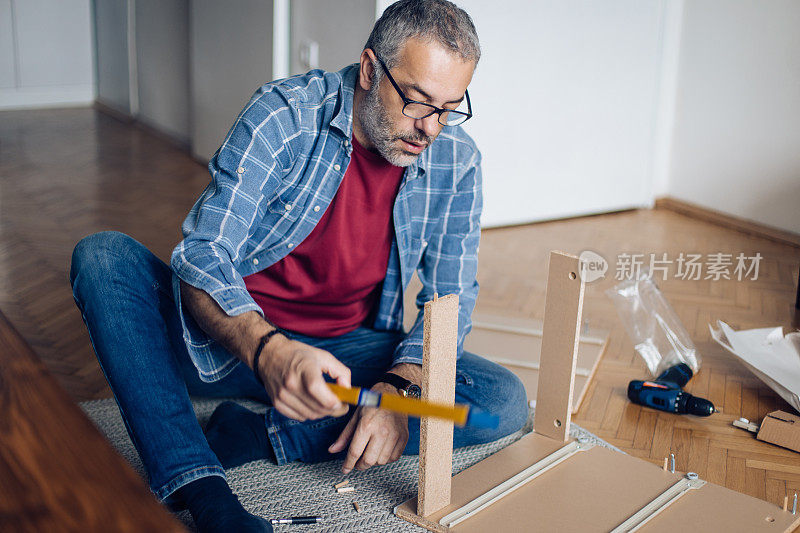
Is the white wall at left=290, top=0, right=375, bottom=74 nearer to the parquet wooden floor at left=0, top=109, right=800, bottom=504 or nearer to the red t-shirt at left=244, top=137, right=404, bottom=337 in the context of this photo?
the parquet wooden floor at left=0, top=109, right=800, bottom=504

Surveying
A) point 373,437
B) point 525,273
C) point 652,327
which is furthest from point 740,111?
point 373,437

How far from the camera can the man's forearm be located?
1181 millimetres

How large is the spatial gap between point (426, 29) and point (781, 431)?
1126 millimetres

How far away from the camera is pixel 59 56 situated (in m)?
A: 5.33

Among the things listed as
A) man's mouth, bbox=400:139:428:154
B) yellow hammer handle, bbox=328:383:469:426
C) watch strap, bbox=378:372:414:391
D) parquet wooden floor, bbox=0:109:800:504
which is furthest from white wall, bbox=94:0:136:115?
yellow hammer handle, bbox=328:383:469:426

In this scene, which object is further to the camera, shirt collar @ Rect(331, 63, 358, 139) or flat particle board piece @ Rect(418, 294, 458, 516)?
shirt collar @ Rect(331, 63, 358, 139)

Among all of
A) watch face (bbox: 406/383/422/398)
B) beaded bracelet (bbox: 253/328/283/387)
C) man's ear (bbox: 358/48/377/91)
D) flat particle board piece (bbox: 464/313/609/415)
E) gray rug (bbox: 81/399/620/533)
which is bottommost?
gray rug (bbox: 81/399/620/533)

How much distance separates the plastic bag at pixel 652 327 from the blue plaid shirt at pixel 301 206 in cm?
68

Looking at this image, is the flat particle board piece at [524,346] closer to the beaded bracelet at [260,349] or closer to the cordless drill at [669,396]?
the cordless drill at [669,396]

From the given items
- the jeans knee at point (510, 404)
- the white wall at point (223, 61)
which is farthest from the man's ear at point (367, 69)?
the white wall at point (223, 61)

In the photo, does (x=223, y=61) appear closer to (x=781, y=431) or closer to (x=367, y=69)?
(x=367, y=69)

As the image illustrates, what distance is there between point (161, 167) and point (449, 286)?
111 inches

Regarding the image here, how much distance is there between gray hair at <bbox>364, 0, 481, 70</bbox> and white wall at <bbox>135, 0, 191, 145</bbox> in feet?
10.5

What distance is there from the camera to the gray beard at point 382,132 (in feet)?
4.63
